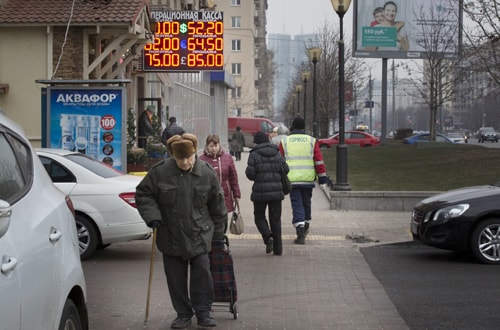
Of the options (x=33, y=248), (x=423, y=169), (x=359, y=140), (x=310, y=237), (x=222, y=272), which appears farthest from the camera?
(x=359, y=140)

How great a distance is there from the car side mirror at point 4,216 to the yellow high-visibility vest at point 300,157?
820 centimetres

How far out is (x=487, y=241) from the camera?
9859 mm

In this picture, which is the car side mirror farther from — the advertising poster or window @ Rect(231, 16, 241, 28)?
window @ Rect(231, 16, 241, 28)

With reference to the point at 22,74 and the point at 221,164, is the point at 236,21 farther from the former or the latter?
the point at 221,164

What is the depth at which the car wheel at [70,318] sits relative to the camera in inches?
→ 164

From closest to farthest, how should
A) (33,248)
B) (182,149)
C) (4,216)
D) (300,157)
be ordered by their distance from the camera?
(4,216), (33,248), (182,149), (300,157)

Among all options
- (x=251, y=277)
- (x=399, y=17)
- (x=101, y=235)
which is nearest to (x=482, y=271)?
(x=251, y=277)

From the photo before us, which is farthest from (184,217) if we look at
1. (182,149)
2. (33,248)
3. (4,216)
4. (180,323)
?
(4,216)

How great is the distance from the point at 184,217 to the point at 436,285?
11.9ft

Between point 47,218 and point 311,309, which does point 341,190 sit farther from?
point 47,218

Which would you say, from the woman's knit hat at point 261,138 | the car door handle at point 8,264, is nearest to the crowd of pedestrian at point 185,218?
the car door handle at point 8,264

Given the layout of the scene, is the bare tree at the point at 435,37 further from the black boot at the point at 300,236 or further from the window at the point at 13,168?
the window at the point at 13,168

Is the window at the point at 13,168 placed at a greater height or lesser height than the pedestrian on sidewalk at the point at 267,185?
greater

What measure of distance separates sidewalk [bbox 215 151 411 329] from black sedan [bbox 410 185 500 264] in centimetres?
108
